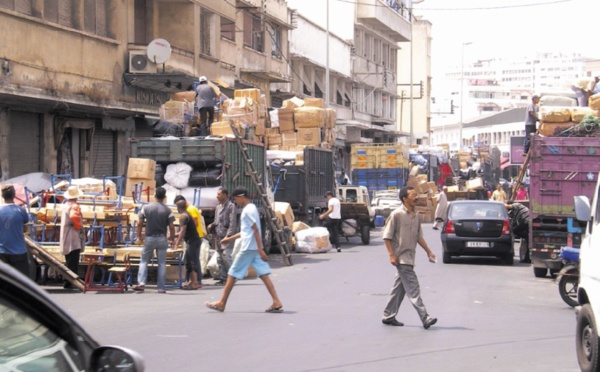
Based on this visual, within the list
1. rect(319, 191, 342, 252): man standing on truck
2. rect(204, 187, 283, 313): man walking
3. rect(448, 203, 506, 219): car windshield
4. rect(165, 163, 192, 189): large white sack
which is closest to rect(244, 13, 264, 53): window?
rect(319, 191, 342, 252): man standing on truck

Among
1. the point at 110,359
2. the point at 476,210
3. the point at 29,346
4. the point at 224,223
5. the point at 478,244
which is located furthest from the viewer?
the point at 476,210

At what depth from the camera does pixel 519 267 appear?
22.7m

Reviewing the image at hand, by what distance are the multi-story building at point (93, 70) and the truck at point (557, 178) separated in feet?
37.4

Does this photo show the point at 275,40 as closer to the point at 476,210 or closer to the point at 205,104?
the point at 205,104

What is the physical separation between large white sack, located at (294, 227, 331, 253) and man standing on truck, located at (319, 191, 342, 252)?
67 cm

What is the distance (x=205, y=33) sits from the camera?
34.5 metres

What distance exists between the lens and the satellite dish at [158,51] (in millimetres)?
27469

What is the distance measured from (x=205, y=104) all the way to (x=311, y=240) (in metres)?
4.83

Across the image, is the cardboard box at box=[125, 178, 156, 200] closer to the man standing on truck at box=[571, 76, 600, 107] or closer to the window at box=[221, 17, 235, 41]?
the man standing on truck at box=[571, 76, 600, 107]

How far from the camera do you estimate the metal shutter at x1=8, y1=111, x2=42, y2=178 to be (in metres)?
22.6

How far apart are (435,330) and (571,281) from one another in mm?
3879

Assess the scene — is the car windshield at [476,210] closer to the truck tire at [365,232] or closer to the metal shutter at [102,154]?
the truck tire at [365,232]

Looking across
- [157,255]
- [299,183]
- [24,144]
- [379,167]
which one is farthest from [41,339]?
[379,167]

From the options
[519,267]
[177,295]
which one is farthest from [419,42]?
[177,295]
